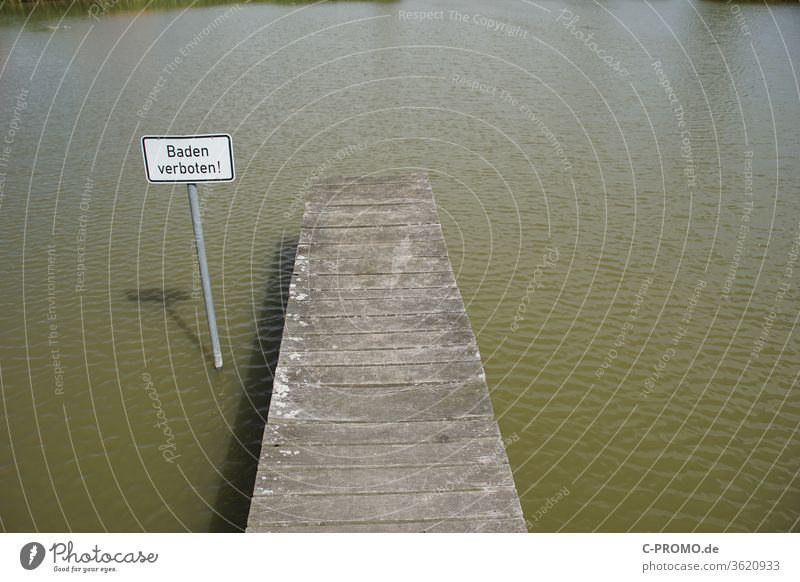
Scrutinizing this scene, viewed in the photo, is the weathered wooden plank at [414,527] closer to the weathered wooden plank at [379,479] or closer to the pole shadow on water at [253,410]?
the weathered wooden plank at [379,479]

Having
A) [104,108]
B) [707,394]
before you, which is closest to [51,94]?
[104,108]

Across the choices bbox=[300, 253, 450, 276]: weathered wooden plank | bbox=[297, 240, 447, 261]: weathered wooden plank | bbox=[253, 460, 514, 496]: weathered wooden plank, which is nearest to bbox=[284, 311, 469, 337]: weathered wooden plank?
bbox=[300, 253, 450, 276]: weathered wooden plank

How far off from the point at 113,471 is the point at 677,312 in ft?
23.4

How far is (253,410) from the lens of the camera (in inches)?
293

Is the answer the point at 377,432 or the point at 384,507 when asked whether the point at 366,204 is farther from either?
the point at 384,507

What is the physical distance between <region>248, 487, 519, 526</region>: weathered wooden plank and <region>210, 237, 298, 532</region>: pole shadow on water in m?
1.51

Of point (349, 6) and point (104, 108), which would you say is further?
point (349, 6)

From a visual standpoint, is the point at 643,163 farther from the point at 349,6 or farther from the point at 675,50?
the point at 349,6

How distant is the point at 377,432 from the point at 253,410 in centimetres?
262

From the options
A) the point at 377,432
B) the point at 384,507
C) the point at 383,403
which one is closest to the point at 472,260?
the point at 383,403

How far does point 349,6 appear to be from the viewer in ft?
102
